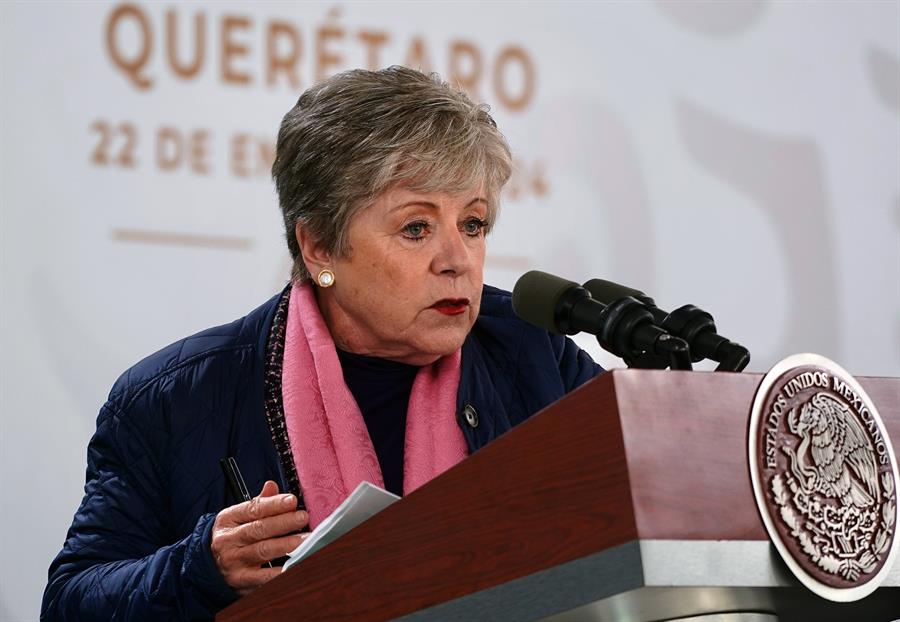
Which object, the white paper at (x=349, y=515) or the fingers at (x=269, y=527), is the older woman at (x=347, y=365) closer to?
the fingers at (x=269, y=527)

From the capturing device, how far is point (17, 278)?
8.44 feet

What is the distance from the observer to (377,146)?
208 cm

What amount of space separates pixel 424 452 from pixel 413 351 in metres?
0.16

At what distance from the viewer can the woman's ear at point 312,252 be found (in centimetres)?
222

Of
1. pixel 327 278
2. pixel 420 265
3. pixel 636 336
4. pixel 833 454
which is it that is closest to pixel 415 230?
pixel 420 265

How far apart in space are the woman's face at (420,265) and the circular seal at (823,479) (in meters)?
0.92

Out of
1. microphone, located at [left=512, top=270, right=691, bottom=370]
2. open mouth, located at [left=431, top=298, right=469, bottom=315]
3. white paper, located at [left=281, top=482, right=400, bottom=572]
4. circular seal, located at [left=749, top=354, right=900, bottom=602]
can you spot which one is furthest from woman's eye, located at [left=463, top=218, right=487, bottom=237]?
circular seal, located at [left=749, top=354, right=900, bottom=602]

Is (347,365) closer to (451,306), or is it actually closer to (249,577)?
(451,306)

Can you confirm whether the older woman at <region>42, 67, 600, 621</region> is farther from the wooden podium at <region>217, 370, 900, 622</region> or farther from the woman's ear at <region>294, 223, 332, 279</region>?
the wooden podium at <region>217, 370, 900, 622</region>

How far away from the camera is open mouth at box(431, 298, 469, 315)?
2.08 m

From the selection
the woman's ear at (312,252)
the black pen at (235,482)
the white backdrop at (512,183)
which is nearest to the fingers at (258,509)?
the black pen at (235,482)

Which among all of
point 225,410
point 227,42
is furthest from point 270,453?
point 227,42

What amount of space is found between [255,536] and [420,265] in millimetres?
619

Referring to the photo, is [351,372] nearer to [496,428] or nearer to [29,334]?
[496,428]
